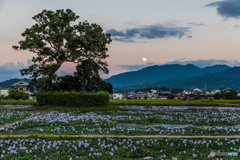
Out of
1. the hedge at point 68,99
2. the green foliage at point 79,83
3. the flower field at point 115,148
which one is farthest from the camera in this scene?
the green foliage at point 79,83

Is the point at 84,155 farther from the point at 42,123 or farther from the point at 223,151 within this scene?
the point at 42,123

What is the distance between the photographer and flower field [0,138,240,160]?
7566mm

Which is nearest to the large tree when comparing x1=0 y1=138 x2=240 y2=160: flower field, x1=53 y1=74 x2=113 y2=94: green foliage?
x1=53 y1=74 x2=113 y2=94: green foliage

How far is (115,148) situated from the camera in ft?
27.6

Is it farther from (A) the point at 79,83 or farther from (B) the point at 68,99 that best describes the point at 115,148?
(A) the point at 79,83

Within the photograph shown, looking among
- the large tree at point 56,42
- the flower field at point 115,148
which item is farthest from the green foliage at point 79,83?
the flower field at point 115,148

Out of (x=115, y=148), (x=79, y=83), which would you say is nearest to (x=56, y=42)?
(x=79, y=83)

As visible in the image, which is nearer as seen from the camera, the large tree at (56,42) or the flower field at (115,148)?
the flower field at (115,148)

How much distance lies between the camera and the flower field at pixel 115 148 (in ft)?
24.8

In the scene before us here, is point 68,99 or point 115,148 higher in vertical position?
point 68,99

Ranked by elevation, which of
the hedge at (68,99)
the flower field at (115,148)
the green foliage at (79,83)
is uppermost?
the green foliage at (79,83)

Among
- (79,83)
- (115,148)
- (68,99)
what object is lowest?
(115,148)

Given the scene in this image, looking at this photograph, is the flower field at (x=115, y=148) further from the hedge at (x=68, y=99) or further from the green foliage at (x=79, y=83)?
the green foliage at (x=79, y=83)

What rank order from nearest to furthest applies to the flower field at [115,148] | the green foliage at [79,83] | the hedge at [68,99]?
the flower field at [115,148] < the hedge at [68,99] < the green foliage at [79,83]
